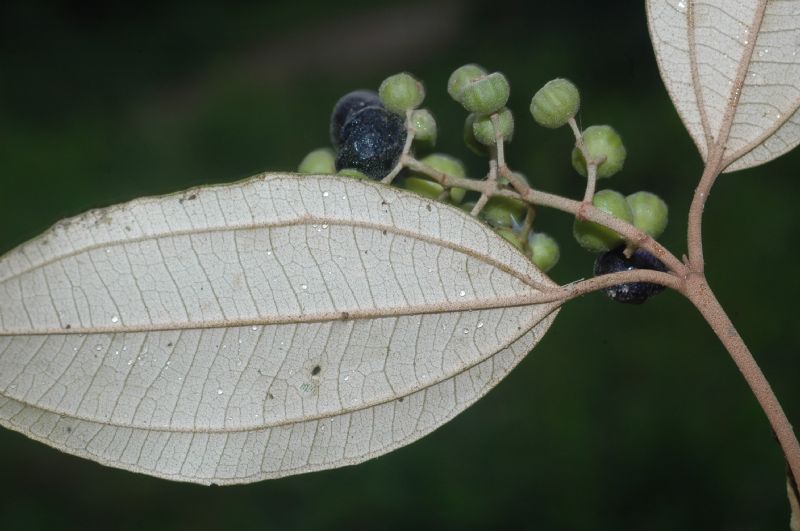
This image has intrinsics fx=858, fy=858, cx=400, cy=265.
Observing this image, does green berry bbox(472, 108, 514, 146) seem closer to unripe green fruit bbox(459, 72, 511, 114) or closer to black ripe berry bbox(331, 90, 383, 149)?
unripe green fruit bbox(459, 72, 511, 114)

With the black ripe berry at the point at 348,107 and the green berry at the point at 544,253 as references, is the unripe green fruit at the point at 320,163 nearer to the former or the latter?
the black ripe berry at the point at 348,107

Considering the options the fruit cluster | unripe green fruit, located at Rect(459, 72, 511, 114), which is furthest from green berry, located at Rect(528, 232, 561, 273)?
unripe green fruit, located at Rect(459, 72, 511, 114)

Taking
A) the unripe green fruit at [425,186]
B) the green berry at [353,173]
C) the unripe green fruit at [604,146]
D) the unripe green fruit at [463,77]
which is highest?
the unripe green fruit at [463,77]

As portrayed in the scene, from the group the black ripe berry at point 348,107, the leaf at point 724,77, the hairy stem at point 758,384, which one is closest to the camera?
the hairy stem at point 758,384

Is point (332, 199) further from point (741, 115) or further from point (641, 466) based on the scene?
point (641, 466)

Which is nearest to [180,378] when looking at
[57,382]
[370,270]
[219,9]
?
[57,382]

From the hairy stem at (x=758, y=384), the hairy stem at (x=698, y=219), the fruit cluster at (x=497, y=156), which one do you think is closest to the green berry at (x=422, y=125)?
the fruit cluster at (x=497, y=156)

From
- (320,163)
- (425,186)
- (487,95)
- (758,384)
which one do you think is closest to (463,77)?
(487,95)

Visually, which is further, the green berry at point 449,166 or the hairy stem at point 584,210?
the green berry at point 449,166
